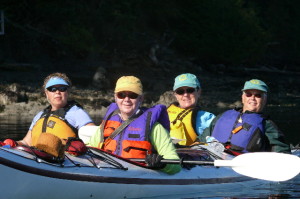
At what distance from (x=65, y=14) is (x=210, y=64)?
31.1ft

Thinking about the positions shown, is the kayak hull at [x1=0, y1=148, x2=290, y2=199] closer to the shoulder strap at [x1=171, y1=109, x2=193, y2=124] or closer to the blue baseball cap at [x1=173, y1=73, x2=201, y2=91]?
Result: the shoulder strap at [x1=171, y1=109, x2=193, y2=124]

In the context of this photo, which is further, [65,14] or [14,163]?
[65,14]

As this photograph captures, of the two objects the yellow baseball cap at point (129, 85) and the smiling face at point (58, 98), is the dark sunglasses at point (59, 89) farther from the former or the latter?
the yellow baseball cap at point (129, 85)

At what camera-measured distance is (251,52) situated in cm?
3512

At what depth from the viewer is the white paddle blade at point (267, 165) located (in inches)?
286

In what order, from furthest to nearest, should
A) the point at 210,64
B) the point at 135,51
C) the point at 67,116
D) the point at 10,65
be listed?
the point at 210,64, the point at 135,51, the point at 10,65, the point at 67,116

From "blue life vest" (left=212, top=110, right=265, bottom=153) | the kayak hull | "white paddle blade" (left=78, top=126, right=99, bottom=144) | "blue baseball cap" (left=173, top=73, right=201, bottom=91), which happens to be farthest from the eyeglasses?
"blue life vest" (left=212, top=110, right=265, bottom=153)

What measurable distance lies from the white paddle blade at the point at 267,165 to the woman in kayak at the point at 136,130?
664 mm

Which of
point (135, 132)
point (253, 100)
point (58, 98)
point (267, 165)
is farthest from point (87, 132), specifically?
point (253, 100)

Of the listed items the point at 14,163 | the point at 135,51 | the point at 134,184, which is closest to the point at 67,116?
the point at 134,184

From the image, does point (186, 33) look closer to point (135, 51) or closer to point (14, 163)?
point (135, 51)

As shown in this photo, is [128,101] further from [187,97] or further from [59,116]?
[187,97]

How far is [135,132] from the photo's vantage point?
22.9 feet

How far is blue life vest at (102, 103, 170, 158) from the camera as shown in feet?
22.8
